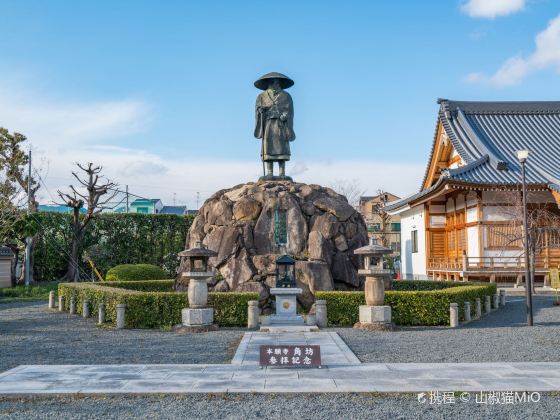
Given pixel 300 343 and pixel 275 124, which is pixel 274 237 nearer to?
pixel 275 124

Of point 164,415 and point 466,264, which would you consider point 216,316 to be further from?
point 466,264

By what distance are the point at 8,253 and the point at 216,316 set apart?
20.0m

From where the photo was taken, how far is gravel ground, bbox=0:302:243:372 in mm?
10359

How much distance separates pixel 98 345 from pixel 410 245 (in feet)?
93.2

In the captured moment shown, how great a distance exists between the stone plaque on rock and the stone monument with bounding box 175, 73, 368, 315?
8.72 m

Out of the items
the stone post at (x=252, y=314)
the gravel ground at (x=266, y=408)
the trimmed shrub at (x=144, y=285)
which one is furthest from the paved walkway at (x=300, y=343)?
the trimmed shrub at (x=144, y=285)

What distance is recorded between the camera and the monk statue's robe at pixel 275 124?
20969mm

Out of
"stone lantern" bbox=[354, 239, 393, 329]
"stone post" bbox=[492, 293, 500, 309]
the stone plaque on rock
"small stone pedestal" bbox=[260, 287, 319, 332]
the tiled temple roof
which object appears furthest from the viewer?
the tiled temple roof

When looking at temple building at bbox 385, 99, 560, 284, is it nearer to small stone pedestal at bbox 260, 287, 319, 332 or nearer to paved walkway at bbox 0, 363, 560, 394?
small stone pedestal at bbox 260, 287, 319, 332

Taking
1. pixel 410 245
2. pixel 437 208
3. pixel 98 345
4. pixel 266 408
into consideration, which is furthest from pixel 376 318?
pixel 410 245

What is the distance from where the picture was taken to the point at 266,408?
689 centimetres

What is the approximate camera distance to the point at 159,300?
49.3 feet

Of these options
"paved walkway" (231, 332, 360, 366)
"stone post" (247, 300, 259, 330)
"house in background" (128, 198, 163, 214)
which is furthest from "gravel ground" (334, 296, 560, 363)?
"house in background" (128, 198, 163, 214)

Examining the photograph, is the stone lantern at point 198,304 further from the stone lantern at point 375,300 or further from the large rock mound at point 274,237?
the stone lantern at point 375,300
